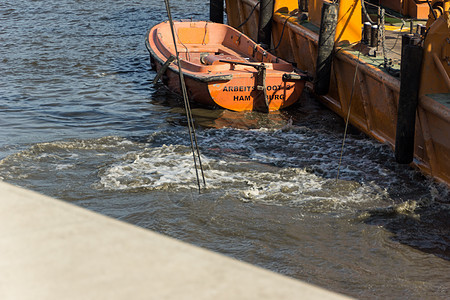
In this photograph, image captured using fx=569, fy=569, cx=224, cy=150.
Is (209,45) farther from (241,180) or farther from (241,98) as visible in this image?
(241,180)

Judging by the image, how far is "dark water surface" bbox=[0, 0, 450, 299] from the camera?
5.28m

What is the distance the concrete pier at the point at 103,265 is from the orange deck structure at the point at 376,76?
6308mm

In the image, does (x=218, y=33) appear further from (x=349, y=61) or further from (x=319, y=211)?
(x=319, y=211)

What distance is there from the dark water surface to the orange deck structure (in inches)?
11.9

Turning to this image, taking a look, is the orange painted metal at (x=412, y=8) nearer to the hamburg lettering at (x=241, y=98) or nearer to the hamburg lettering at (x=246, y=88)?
the hamburg lettering at (x=246, y=88)

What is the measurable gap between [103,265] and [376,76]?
810 cm

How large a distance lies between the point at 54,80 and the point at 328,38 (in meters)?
6.30

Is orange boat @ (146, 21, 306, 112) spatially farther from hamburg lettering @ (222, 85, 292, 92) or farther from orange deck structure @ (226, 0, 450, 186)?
orange deck structure @ (226, 0, 450, 186)

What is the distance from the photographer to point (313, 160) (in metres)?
8.13

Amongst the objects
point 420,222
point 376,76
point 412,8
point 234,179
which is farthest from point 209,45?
point 420,222

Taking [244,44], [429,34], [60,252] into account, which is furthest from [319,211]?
[244,44]

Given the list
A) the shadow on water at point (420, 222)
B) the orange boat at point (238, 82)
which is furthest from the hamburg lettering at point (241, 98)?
the shadow on water at point (420, 222)

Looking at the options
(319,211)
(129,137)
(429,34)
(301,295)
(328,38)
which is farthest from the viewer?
(328,38)

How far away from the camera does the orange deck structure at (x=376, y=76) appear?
6895mm
